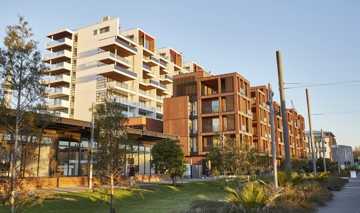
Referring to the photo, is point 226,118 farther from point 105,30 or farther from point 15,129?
point 15,129

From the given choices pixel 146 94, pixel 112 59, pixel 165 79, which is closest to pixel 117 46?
pixel 112 59

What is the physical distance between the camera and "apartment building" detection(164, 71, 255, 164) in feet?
170

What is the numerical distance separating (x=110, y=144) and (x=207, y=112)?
4223cm

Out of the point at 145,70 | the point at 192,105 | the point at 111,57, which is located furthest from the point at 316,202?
the point at 145,70

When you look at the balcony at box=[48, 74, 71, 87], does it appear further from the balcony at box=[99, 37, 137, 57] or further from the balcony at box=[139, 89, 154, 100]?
the balcony at box=[139, 89, 154, 100]

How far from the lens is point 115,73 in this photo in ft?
193

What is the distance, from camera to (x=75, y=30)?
66.3 m

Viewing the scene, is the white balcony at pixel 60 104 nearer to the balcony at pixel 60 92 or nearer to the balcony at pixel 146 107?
the balcony at pixel 60 92

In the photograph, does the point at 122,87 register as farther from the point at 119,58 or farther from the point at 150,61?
the point at 150,61

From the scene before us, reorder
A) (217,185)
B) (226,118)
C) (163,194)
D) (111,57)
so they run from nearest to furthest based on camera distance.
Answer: (163,194), (217,185), (226,118), (111,57)

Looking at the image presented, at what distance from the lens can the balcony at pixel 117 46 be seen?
5872cm

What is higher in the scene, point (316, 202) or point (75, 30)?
point (75, 30)

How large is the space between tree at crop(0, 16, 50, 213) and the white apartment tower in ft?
157

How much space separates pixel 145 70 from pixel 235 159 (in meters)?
42.9
